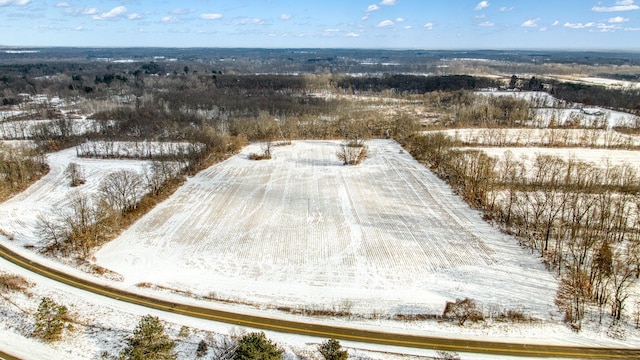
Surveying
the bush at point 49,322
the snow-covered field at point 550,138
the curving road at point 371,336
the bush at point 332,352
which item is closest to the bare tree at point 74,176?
the curving road at point 371,336

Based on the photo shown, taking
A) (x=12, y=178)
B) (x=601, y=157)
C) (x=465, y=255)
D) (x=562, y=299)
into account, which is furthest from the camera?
(x=601, y=157)

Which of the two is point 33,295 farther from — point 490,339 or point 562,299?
point 562,299

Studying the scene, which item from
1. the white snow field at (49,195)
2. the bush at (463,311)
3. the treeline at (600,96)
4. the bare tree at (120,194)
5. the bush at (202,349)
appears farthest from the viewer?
the treeline at (600,96)

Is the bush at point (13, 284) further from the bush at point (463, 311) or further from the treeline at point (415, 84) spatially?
the treeline at point (415, 84)

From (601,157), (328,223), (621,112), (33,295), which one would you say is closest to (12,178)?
(33,295)

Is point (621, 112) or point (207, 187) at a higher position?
point (621, 112)

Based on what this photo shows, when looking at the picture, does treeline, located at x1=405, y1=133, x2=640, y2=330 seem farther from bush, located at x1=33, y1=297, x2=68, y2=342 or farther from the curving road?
bush, located at x1=33, y1=297, x2=68, y2=342

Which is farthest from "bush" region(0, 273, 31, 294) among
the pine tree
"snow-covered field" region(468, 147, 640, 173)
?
"snow-covered field" region(468, 147, 640, 173)
